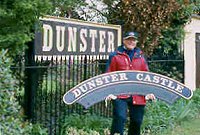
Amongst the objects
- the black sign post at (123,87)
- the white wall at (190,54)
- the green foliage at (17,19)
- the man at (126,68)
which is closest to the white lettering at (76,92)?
the black sign post at (123,87)

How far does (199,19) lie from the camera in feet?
55.3

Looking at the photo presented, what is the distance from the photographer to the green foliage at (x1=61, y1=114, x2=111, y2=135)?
8.80m

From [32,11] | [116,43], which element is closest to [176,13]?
[116,43]

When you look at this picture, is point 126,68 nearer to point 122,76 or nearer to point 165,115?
point 122,76

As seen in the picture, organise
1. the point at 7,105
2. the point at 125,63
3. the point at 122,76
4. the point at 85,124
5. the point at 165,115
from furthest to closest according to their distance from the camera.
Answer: the point at 165,115 → the point at 85,124 → the point at 125,63 → the point at 122,76 → the point at 7,105

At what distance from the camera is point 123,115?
774cm

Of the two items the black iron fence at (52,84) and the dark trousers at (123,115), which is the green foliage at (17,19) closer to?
the black iron fence at (52,84)

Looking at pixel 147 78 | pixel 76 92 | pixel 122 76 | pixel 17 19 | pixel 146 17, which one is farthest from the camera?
pixel 146 17

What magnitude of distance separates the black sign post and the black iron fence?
43.6 inches

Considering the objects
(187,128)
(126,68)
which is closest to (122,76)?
(126,68)

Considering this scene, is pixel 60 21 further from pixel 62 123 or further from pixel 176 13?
pixel 176 13

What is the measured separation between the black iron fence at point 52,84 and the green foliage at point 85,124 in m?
0.11

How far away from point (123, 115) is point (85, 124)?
1486 mm

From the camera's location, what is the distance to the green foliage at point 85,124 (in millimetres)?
8797
